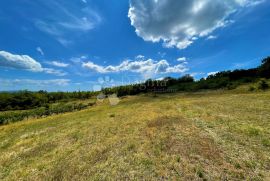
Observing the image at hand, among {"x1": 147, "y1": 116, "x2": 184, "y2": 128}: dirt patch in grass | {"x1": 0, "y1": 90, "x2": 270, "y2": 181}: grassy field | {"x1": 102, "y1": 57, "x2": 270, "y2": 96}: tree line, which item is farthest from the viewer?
{"x1": 102, "y1": 57, "x2": 270, "y2": 96}: tree line

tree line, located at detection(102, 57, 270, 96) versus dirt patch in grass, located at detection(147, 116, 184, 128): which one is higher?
tree line, located at detection(102, 57, 270, 96)

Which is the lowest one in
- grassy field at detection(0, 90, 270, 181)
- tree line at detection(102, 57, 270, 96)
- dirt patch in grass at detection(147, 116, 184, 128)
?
grassy field at detection(0, 90, 270, 181)

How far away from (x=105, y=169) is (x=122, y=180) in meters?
2.09

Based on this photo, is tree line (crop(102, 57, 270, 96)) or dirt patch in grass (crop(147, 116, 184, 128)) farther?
tree line (crop(102, 57, 270, 96))

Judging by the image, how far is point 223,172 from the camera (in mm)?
10148

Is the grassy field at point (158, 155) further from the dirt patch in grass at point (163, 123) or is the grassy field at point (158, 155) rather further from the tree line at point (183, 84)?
the tree line at point (183, 84)

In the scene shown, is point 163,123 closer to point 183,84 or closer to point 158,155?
point 158,155

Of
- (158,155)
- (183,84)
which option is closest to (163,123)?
(158,155)

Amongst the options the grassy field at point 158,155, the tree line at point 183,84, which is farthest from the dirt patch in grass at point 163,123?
the tree line at point 183,84

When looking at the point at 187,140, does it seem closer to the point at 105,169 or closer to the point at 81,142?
the point at 105,169

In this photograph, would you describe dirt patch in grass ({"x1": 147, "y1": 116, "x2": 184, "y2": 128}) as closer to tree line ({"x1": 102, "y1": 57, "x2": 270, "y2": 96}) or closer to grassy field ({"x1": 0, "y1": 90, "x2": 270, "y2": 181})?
grassy field ({"x1": 0, "y1": 90, "x2": 270, "y2": 181})

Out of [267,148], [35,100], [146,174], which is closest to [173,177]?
[146,174]

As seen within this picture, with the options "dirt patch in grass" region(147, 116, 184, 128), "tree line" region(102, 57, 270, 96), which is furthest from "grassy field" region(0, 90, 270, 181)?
"tree line" region(102, 57, 270, 96)

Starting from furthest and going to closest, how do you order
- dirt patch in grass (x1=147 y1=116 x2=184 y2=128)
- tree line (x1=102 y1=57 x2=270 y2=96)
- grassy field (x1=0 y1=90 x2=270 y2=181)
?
tree line (x1=102 y1=57 x2=270 y2=96), dirt patch in grass (x1=147 y1=116 x2=184 y2=128), grassy field (x1=0 y1=90 x2=270 y2=181)
